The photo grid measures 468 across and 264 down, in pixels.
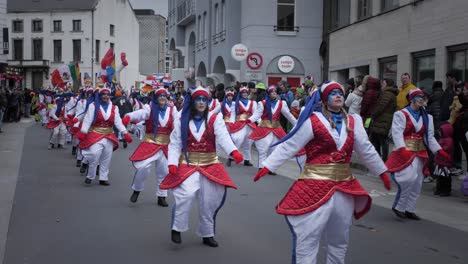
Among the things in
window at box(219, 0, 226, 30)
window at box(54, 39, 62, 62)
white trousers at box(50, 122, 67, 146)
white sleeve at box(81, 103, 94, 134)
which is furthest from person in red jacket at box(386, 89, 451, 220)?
window at box(54, 39, 62, 62)

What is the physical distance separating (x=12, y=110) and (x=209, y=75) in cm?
1172

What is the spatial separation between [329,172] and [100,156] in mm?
7515

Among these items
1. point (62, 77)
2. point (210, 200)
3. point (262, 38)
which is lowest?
point (210, 200)

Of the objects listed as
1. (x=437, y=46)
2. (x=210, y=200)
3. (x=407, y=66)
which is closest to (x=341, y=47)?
(x=407, y=66)

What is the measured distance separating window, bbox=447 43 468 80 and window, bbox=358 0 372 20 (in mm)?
5799

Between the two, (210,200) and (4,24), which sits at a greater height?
(4,24)

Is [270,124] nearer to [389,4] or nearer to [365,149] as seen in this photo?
[389,4]

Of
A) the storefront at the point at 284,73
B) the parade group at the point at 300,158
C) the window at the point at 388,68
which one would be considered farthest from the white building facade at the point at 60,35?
the parade group at the point at 300,158

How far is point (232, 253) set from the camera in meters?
6.88

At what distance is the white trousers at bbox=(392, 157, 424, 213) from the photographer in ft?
28.8

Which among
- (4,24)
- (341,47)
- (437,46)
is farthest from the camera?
(4,24)

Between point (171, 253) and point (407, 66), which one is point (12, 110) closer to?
point (407, 66)

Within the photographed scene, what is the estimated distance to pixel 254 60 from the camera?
19906 millimetres

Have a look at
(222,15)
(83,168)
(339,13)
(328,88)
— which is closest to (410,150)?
(328,88)
